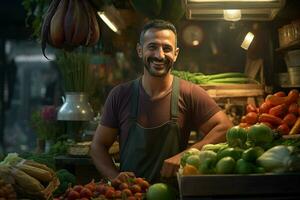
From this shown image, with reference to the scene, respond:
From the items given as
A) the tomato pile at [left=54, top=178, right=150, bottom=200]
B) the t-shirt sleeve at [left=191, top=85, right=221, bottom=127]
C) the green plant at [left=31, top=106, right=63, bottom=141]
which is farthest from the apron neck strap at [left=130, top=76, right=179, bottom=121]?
the green plant at [left=31, top=106, right=63, bottom=141]

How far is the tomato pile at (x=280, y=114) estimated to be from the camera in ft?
13.8

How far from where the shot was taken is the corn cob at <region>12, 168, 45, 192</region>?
8.07 ft

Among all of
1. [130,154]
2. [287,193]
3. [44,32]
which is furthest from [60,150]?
[287,193]

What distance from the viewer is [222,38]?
614cm

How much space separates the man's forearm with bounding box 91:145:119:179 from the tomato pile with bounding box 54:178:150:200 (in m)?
0.75

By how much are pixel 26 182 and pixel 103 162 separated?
1.12m

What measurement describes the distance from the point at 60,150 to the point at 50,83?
252 cm

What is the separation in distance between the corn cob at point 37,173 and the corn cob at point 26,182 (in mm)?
72

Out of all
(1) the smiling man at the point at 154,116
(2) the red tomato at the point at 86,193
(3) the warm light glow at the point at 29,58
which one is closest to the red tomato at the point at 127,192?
(2) the red tomato at the point at 86,193

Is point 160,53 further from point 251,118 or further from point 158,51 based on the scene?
point 251,118

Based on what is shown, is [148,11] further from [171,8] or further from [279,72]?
[279,72]

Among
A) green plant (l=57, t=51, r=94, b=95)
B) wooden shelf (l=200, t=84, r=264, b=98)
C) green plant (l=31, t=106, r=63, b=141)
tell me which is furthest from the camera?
green plant (l=31, t=106, r=63, b=141)

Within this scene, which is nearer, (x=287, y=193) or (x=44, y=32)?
Answer: (x=287, y=193)

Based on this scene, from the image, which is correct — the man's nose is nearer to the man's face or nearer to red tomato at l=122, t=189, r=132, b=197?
the man's face
